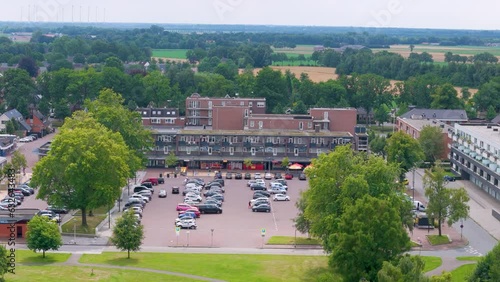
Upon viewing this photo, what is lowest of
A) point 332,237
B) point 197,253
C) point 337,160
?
point 197,253

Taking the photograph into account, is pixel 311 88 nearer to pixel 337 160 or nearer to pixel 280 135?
pixel 280 135

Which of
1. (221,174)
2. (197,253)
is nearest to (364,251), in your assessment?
(197,253)

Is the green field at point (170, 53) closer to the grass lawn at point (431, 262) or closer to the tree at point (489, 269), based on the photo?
the grass lawn at point (431, 262)

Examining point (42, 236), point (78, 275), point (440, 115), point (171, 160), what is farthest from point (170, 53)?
point (78, 275)

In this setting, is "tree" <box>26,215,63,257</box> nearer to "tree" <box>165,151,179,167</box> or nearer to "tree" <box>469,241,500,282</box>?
"tree" <box>469,241,500,282</box>

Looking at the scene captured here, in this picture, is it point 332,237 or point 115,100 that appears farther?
point 115,100

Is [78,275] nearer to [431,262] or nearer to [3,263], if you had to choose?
[3,263]

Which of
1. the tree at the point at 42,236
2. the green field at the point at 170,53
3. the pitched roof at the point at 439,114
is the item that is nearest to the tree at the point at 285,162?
the pitched roof at the point at 439,114
